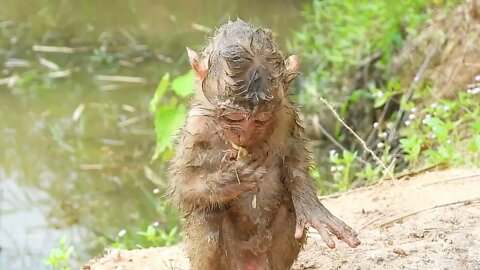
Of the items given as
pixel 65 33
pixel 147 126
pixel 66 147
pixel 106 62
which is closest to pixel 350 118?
pixel 147 126

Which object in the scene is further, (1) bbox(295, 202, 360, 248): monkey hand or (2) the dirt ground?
(2) the dirt ground

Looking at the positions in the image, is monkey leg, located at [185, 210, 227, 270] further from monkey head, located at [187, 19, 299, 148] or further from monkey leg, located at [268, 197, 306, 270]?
monkey head, located at [187, 19, 299, 148]

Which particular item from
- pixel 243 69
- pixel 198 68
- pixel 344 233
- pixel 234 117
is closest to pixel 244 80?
pixel 243 69

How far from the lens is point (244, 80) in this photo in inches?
122

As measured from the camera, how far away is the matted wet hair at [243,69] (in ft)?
10.1

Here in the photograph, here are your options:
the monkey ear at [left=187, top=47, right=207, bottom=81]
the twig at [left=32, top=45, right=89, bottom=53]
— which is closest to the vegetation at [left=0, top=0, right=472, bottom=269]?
the twig at [left=32, top=45, right=89, bottom=53]

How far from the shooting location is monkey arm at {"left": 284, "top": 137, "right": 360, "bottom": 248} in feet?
10.9

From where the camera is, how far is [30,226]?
7277mm

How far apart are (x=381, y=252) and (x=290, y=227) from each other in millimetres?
713

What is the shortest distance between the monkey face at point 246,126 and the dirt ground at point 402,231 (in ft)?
3.35

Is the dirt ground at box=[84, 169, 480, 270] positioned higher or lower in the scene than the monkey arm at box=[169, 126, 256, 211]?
lower

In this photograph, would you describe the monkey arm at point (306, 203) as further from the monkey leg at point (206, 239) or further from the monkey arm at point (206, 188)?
the monkey leg at point (206, 239)

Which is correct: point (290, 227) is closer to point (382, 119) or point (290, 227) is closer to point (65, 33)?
point (382, 119)

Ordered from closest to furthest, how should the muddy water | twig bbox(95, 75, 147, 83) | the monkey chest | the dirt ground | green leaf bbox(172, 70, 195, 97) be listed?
the monkey chest < the dirt ground < green leaf bbox(172, 70, 195, 97) < the muddy water < twig bbox(95, 75, 147, 83)
